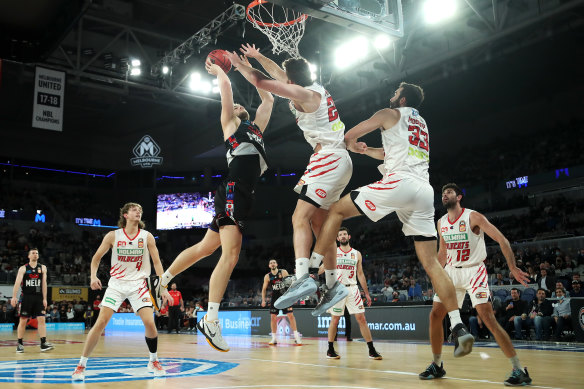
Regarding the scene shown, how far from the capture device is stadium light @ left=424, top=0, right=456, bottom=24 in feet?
44.0

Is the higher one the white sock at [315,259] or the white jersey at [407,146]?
the white jersey at [407,146]

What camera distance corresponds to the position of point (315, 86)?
17.1 ft

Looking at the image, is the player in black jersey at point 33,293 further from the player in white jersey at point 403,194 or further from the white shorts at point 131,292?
the player in white jersey at point 403,194

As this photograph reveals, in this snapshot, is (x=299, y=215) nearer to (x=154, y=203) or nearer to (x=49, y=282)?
(x=49, y=282)

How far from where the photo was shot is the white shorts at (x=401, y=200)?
495 centimetres

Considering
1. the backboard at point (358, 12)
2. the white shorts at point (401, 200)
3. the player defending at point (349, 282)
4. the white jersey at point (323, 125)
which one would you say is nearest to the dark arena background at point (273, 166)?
the backboard at point (358, 12)

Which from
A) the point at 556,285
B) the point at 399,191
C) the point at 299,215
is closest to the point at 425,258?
the point at 399,191

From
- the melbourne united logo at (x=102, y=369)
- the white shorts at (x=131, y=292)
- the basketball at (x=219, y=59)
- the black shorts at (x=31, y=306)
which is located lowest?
the melbourne united logo at (x=102, y=369)

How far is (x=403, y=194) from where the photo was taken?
16.4 ft

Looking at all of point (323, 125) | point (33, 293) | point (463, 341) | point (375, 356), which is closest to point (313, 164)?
point (323, 125)

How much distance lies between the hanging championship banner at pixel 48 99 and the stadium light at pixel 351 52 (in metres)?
8.43

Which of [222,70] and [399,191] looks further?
[222,70]

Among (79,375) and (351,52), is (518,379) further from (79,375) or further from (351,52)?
(351,52)

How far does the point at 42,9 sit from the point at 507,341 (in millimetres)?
14584
